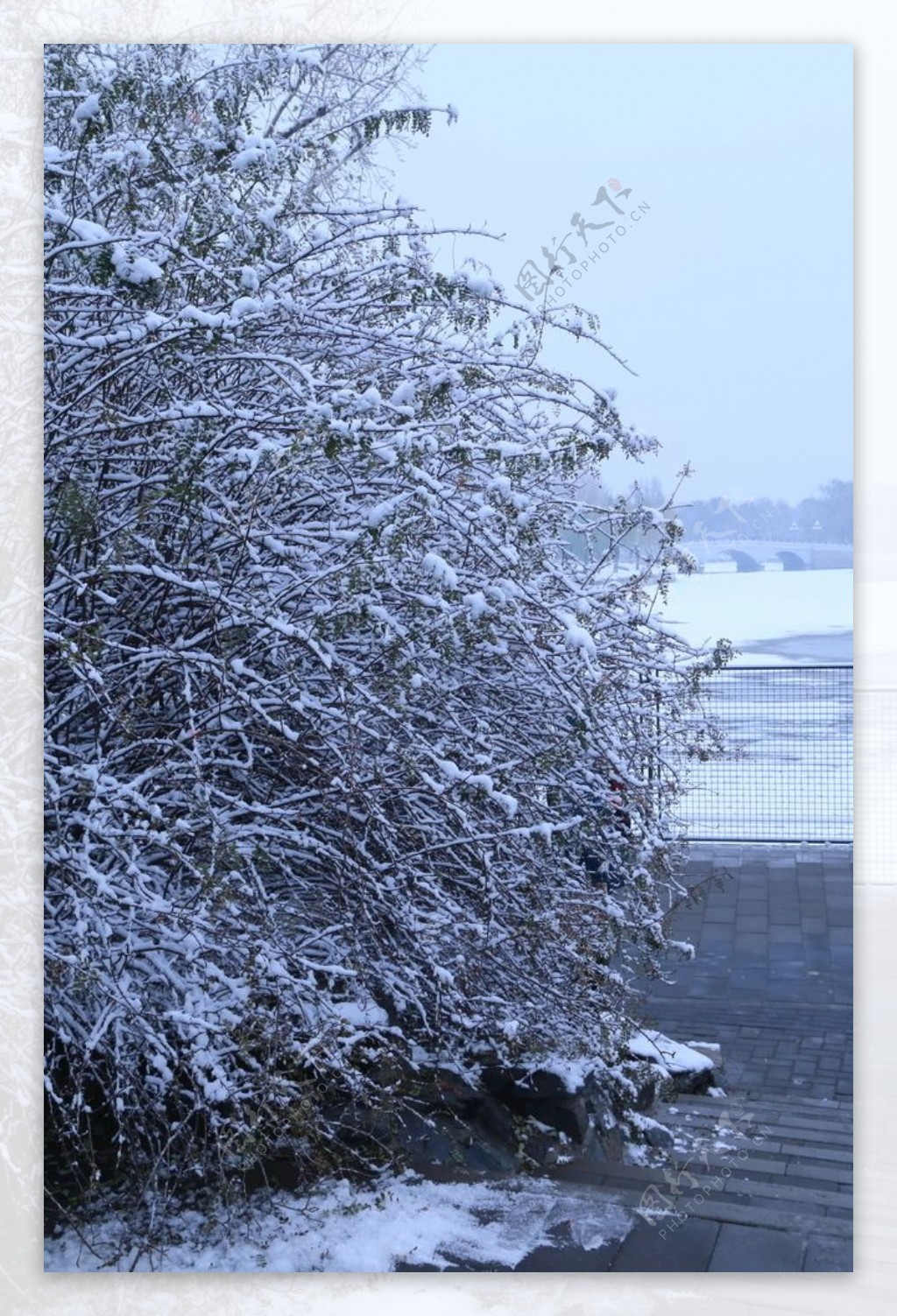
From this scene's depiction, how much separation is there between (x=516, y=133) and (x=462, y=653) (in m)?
0.93

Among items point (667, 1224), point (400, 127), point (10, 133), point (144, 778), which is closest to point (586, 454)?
point (400, 127)

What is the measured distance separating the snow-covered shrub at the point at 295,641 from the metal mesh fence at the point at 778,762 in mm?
76

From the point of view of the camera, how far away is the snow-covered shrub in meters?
2.28

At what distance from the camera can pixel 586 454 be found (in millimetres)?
2566

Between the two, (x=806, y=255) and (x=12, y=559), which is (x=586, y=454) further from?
(x=12, y=559)

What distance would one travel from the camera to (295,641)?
228cm

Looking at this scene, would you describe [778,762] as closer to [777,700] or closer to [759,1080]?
[777,700]

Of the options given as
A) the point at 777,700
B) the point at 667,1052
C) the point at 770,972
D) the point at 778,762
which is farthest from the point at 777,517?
the point at 667,1052

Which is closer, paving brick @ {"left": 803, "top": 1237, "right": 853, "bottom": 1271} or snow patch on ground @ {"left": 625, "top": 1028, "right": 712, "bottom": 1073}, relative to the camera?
paving brick @ {"left": 803, "top": 1237, "right": 853, "bottom": 1271}

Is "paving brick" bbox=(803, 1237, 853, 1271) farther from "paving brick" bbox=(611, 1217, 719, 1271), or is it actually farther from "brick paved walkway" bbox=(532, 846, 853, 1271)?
"paving brick" bbox=(611, 1217, 719, 1271)

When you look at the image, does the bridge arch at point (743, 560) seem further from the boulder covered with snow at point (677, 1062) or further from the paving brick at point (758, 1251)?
the paving brick at point (758, 1251)

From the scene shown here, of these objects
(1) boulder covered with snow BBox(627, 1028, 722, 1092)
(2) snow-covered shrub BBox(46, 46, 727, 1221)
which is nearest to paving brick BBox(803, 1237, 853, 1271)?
(1) boulder covered with snow BBox(627, 1028, 722, 1092)

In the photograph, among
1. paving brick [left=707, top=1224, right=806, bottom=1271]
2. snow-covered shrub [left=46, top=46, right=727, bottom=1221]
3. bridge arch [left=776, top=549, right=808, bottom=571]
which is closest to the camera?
snow-covered shrub [left=46, top=46, right=727, bottom=1221]

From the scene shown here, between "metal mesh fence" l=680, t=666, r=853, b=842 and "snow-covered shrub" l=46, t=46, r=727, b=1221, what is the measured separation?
76 mm
